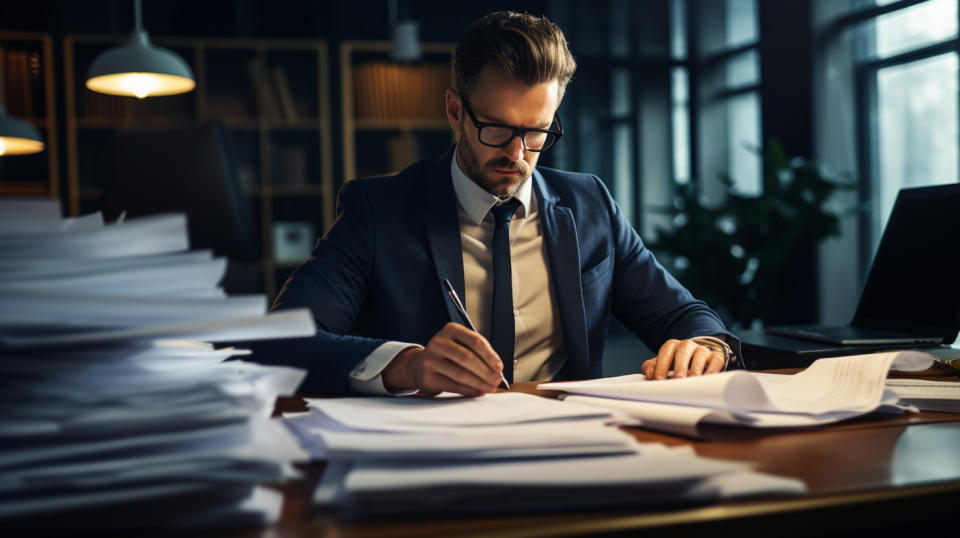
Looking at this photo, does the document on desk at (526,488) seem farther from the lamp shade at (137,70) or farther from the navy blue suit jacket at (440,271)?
the lamp shade at (137,70)

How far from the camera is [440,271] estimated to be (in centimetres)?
141

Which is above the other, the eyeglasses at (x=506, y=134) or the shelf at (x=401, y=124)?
the shelf at (x=401, y=124)

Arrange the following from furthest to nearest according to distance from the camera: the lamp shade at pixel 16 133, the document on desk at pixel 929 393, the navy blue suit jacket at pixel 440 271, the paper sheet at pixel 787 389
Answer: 1. the lamp shade at pixel 16 133
2. the navy blue suit jacket at pixel 440 271
3. the document on desk at pixel 929 393
4. the paper sheet at pixel 787 389

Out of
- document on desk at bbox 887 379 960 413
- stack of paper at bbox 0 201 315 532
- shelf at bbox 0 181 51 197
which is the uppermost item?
shelf at bbox 0 181 51 197

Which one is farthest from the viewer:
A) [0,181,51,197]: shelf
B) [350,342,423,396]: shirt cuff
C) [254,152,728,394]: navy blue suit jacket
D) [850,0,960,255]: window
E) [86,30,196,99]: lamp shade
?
[0,181,51,197]: shelf

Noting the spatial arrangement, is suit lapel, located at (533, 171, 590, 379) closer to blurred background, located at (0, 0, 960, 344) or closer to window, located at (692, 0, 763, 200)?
blurred background, located at (0, 0, 960, 344)

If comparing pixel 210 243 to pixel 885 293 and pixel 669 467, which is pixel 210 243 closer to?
pixel 885 293

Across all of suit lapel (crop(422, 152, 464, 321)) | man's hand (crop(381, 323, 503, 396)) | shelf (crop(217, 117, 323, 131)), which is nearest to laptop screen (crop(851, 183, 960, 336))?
suit lapel (crop(422, 152, 464, 321))

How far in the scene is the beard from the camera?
56.8 inches

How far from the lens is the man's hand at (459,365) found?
33.4 inches

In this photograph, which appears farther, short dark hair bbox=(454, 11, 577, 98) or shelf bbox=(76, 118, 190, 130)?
shelf bbox=(76, 118, 190, 130)

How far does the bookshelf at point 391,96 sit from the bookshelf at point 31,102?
6.20ft

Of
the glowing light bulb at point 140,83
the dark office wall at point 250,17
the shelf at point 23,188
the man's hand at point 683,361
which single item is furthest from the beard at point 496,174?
the shelf at point 23,188

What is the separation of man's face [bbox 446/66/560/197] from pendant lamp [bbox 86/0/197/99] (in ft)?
7.25
